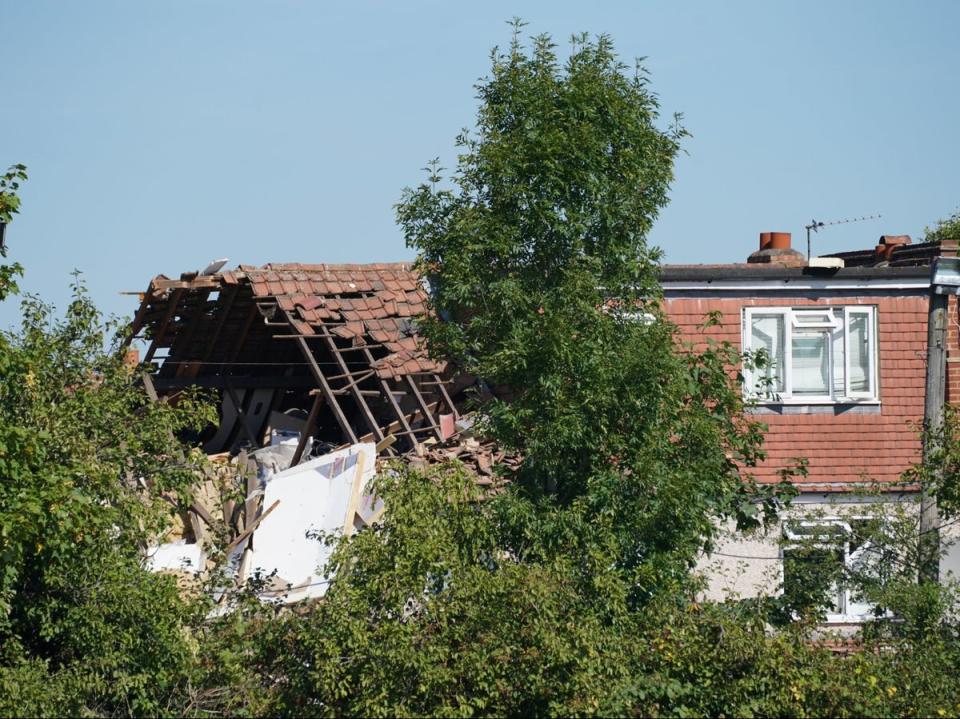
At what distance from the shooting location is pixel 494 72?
13148 mm

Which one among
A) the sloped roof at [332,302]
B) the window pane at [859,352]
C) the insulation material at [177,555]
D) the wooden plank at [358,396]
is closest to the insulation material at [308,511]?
the wooden plank at [358,396]

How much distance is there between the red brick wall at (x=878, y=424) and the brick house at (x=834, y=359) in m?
0.01

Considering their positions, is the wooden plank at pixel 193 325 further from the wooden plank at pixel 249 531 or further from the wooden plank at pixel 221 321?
the wooden plank at pixel 249 531

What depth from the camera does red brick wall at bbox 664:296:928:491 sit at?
1864cm

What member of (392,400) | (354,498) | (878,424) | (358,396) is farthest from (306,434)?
(878,424)

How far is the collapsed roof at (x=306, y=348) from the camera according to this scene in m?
20.2

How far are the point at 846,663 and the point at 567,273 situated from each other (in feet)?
14.9

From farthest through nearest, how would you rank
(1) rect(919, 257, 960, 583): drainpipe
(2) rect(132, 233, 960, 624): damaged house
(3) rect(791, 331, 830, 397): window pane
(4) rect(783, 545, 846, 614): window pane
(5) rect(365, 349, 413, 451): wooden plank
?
(5) rect(365, 349, 413, 451): wooden plank → (3) rect(791, 331, 830, 397): window pane → (2) rect(132, 233, 960, 624): damaged house → (1) rect(919, 257, 960, 583): drainpipe → (4) rect(783, 545, 846, 614): window pane

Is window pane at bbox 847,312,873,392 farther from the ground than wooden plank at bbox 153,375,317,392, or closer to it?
farther from the ground

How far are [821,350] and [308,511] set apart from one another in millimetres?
7890

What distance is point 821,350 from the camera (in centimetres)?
1880

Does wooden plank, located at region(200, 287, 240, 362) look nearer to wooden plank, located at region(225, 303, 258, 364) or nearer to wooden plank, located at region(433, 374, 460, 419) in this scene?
wooden plank, located at region(225, 303, 258, 364)

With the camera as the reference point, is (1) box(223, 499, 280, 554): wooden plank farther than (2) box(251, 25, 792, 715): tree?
Yes

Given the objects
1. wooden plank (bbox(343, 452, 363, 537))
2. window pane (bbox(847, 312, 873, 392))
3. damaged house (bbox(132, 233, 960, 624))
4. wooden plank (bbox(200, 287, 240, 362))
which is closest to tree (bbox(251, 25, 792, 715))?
damaged house (bbox(132, 233, 960, 624))
